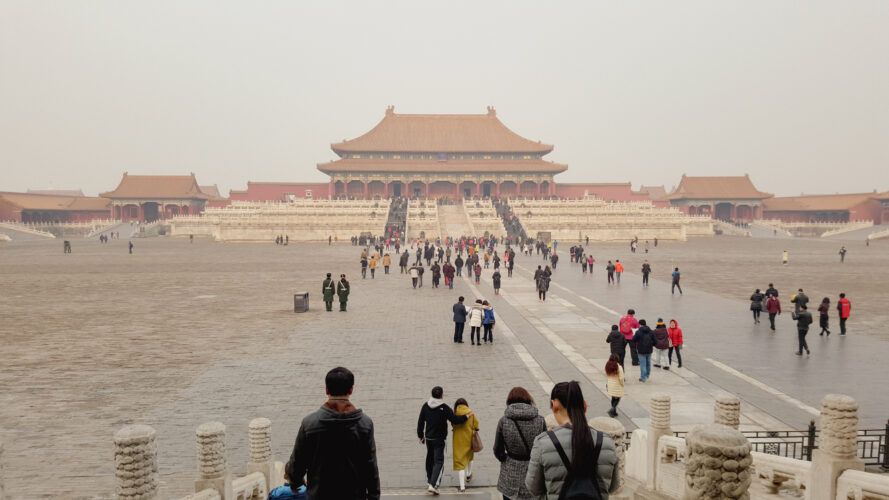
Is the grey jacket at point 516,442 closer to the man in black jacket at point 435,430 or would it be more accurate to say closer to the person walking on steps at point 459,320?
the man in black jacket at point 435,430

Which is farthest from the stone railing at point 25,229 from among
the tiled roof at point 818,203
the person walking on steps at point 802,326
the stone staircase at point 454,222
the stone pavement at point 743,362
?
the tiled roof at point 818,203

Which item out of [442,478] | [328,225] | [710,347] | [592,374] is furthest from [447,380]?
[328,225]

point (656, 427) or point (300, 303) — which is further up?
point (656, 427)

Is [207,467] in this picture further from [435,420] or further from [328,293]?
[328,293]

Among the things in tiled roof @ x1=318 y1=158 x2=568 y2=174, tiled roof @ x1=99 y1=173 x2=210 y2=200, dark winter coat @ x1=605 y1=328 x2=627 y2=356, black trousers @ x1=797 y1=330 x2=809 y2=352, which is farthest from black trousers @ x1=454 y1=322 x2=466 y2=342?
tiled roof @ x1=99 y1=173 x2=210 y2=200

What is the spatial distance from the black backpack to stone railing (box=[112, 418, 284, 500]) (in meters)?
2.62

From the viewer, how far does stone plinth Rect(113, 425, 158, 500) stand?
3877 mm

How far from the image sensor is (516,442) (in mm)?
4160

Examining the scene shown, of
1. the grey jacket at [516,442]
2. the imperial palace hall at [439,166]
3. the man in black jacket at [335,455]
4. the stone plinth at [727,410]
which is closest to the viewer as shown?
the man in black jacket at [335,455]

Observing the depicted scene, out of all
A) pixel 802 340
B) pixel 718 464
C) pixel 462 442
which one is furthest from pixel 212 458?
pixel 802 340

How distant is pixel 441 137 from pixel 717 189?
37.7 metres

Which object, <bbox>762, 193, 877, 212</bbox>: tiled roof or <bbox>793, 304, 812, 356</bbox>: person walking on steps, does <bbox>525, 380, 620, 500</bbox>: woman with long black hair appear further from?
<bbox>762, 193, 877, 212</bbox>: tiled roof

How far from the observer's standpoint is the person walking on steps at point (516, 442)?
4.14 m

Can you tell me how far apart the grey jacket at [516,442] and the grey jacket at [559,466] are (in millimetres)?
1064
